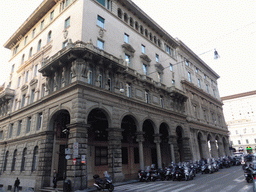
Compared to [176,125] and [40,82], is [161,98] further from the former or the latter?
[40,82]

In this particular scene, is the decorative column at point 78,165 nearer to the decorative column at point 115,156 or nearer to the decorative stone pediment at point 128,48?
the decorative column at point 115,156

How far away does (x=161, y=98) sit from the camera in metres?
30.0

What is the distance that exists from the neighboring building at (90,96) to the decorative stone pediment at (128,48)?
0.46ft

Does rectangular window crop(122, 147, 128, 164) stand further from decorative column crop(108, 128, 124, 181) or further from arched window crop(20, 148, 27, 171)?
arched window crop(20, 148, 27, 171)

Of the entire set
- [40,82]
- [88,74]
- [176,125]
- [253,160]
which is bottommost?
[253,160]

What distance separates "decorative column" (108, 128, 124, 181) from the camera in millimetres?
18419

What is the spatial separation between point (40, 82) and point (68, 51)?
29.4 feet

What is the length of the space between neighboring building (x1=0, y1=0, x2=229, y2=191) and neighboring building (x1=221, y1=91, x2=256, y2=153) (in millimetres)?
55775

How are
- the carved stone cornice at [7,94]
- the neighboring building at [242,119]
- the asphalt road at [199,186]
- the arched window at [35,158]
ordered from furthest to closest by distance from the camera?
the neighboring building at [242,119] < the carved stone cornice at [7,94] < the arched window at [35,158] < the asphalt road at [199,186]

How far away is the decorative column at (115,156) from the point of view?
1842 cm

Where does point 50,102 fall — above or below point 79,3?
below

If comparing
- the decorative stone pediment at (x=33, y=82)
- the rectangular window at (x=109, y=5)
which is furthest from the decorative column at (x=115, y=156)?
the rectangular window at (x=109, y=5)

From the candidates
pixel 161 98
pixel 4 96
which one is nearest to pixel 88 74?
pixel 161 98

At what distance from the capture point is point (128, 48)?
1037 inches
